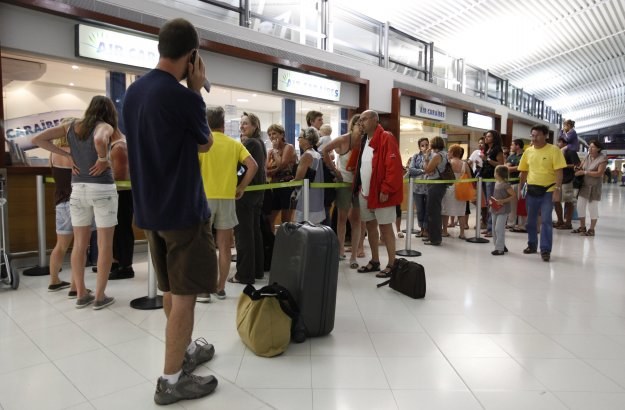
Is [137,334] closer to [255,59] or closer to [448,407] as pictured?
[448,407]

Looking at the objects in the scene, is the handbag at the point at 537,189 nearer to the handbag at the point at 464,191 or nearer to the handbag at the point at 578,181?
the handbag at the point at 464,191

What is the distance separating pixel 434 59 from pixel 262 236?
865cm

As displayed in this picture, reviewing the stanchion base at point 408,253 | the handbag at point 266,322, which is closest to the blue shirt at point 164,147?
the handbag at point 266,322

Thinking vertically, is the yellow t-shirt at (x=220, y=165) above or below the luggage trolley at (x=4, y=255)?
above

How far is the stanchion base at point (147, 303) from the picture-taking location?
3131mm

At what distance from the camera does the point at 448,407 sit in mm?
1851

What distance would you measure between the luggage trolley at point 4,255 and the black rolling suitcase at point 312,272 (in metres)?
2.52

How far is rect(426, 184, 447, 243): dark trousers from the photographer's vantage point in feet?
19.4

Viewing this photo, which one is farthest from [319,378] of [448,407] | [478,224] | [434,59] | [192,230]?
[434,59]

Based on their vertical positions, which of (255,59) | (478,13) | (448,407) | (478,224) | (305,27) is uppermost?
(478,13)

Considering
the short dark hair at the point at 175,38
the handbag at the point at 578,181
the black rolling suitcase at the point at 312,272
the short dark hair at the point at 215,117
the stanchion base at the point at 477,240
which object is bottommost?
the stanchion base at the point at 477,240

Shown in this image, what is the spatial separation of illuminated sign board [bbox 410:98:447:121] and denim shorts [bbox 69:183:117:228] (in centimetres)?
745

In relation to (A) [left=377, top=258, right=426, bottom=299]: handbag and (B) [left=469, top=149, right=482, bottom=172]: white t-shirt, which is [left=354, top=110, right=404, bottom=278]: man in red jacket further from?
(B) [left=469, top=149, right=482, bottom=172]: white t-shirt

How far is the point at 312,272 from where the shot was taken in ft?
8.18
